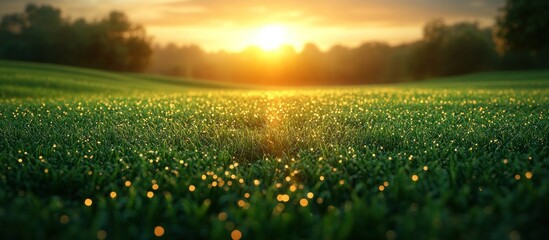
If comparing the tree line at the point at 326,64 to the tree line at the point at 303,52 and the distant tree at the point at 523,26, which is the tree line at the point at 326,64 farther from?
the distant tree at the point at 523,26

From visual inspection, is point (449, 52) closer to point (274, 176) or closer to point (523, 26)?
point (523, 26)

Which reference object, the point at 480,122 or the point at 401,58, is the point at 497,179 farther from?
the point at 401,58

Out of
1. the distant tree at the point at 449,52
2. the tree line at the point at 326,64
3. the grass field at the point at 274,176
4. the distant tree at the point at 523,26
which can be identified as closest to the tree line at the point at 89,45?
the tree line at the point at 326,64

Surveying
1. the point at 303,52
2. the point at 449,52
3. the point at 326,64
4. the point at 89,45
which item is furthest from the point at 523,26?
the point at 89,45

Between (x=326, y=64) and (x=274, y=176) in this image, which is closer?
(x=274, y=176)

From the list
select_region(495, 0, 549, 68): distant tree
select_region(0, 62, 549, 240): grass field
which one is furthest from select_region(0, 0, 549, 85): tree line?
select_region(0, 62, 549, 240): grass field

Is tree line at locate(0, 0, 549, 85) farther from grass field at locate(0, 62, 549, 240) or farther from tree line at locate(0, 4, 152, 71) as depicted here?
grass field at locate(0, 62, 549, 240)
